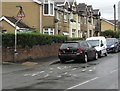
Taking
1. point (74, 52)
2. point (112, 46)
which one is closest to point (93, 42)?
point (112, 46)

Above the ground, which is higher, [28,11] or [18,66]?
[28,11]

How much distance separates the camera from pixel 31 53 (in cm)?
2880

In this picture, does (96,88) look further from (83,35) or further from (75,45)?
(83,35)

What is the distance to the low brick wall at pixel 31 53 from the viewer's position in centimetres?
2579

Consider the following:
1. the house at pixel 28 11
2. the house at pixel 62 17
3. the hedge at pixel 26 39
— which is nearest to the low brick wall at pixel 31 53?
the hedge at pixel 26 39

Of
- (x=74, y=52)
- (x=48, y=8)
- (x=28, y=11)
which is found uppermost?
(x=48, y=8)

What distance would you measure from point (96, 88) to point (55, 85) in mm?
1727

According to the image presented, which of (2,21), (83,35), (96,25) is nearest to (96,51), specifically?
(2,21)

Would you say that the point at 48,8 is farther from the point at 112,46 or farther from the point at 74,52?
the point at 74,52

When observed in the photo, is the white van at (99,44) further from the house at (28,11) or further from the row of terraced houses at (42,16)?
the house at (28,11)

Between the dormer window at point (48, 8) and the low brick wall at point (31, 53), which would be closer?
the low brick wall at point (31, 53)

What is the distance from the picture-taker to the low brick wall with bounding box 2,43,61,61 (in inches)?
1015

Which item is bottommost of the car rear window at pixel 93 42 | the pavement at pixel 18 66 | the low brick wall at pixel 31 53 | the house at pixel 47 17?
the pavement at pixel 18 66

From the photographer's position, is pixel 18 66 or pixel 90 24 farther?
pixel 90 24
